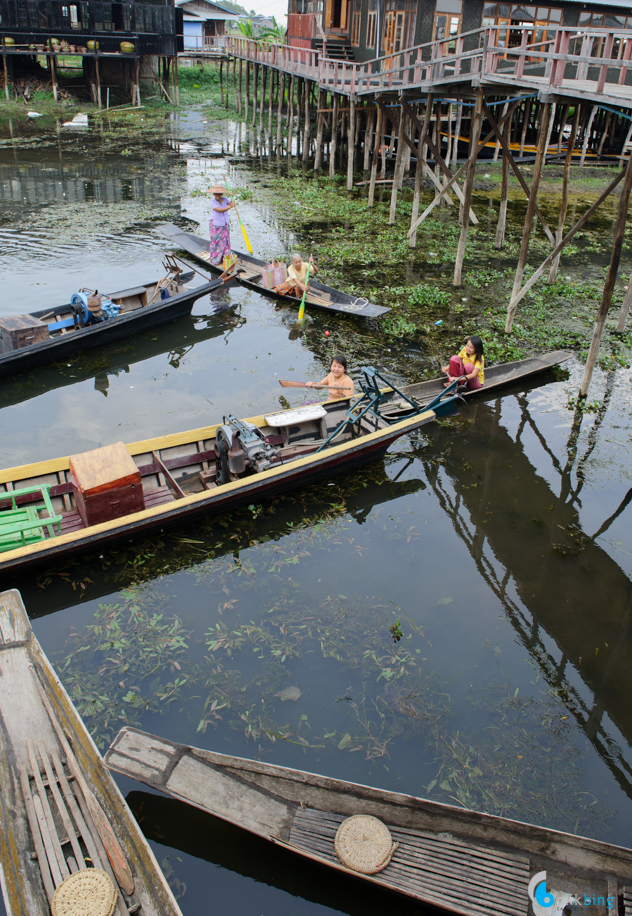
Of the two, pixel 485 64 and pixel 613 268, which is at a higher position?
pixel 485 64

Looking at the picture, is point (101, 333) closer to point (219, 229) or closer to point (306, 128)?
point (219, 229)

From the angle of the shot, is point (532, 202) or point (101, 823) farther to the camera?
point (532, 202)

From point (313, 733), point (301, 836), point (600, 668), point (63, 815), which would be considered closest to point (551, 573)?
point (600, 668)

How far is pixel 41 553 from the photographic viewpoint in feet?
18.3

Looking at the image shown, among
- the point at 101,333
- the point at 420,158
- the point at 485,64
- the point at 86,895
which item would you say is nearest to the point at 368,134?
the point at 420,158

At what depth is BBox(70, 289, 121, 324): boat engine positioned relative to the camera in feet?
34.0

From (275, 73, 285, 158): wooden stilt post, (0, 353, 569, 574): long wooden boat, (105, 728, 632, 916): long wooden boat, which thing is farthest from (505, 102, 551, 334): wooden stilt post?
(275, 73, 285, 158): wooden stilt post

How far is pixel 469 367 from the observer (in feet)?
29.9

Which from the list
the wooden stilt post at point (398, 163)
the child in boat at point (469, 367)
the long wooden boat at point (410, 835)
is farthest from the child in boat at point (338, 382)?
the wooden stilt post at point (398, 163)

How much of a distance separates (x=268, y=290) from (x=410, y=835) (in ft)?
35.9

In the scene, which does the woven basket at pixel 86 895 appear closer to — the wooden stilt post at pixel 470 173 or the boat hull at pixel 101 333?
the boat hull at pixel 101 333

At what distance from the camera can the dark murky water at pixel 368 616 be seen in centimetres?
453

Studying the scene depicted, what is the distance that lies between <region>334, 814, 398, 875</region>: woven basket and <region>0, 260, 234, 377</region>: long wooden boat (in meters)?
8.34

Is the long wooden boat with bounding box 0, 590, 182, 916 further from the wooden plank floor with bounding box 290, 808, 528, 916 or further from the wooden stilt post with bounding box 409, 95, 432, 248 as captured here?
the wooden stilt post with bounding box 409, 95, 432, 248
